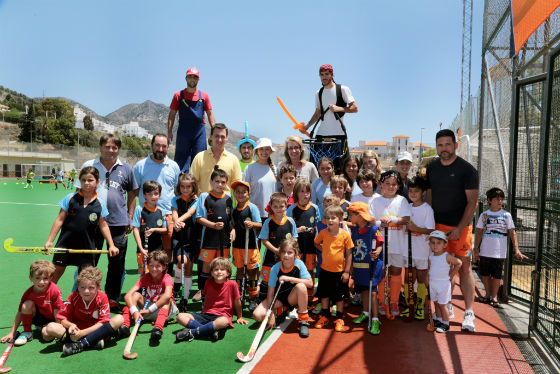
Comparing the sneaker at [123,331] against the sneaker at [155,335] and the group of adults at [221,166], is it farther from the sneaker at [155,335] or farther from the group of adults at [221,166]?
the group of adults at [221,166]

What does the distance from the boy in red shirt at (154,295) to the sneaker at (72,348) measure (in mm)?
553

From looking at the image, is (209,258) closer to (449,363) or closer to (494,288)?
(449,363)

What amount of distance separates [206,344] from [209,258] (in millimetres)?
1313

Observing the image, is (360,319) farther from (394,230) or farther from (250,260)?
(250,260)

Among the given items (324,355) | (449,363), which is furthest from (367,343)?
(449,363)

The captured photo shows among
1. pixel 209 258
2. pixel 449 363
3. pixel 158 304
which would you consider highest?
pixel 209 258

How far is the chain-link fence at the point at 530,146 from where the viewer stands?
14.0ft

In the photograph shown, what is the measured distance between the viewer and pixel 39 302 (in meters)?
4.19

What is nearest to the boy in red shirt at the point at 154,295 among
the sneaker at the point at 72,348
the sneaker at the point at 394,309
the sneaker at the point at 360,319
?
the sneaker at the point at 72,348

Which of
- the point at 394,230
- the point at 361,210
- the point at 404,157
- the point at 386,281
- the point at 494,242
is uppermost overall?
the point at 404,157

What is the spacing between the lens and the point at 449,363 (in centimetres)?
374

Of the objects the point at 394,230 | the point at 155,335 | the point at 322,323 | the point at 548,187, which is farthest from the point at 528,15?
the point at 155,335

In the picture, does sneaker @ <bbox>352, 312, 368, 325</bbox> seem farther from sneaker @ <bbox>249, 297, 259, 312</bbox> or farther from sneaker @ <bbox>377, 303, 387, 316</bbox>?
sneaker @ <bbox>249, 297, 259, 312</bbox>

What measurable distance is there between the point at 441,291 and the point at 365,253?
0.96m
